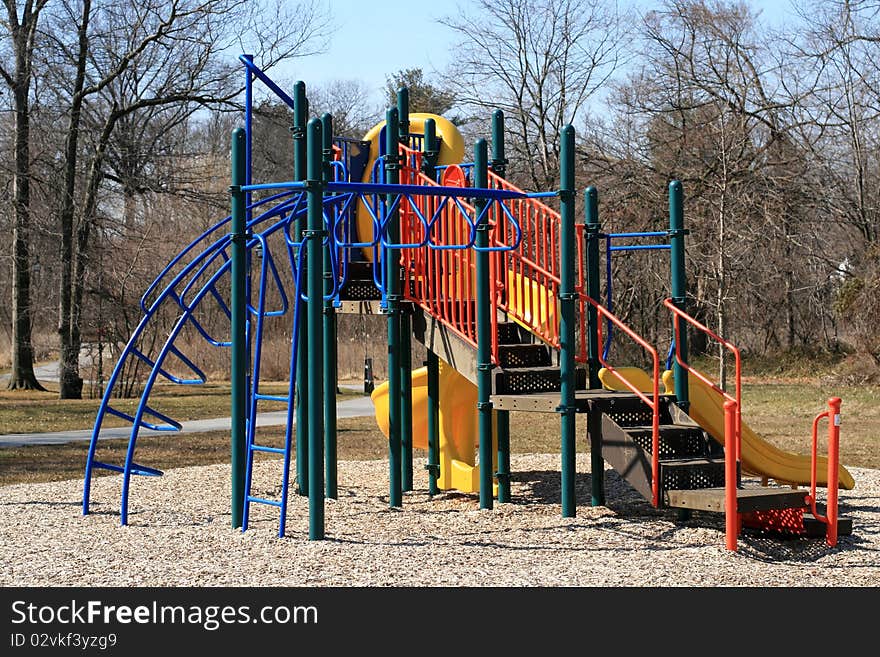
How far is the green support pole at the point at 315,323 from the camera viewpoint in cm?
714

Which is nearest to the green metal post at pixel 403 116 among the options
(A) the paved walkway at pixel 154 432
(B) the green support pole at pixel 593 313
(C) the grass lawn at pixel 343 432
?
(B) the green support pole at pixel 593 313

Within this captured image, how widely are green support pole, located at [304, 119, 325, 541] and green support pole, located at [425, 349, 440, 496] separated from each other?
8.23 ft

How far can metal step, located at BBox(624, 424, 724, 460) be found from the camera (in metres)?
7.82

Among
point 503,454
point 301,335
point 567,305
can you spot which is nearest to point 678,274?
point 567,305

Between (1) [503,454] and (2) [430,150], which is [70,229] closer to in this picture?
(2) [430,150]

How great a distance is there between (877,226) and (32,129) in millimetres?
19477

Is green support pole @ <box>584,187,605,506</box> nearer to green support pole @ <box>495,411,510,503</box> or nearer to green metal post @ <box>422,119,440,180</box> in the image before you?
green support pole @ <box>495,411,510,503</box>

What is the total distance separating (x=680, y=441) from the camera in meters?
7.95

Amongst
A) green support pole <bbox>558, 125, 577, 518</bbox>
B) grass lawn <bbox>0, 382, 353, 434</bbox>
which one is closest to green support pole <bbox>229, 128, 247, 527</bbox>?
green support pole <bbox>558, 125, 577, 518</bbox>

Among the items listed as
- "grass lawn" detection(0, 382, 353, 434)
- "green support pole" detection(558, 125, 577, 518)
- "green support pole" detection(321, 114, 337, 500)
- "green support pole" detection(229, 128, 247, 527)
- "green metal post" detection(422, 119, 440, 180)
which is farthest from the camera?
"grass lawn" detection(0, 382, 353, 434)

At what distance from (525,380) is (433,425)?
1575 mm

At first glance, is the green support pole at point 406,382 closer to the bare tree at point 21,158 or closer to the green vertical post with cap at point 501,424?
the green vertical post with cap at point 501,424

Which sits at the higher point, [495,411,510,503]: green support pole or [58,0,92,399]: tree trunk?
[58,0,92,399]: tree trunk

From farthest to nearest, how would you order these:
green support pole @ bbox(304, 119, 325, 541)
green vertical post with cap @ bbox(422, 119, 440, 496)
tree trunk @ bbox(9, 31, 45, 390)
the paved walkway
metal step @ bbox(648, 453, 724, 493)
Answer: tree trunk @ bbox(9, 31, 45, 390)
the paved walkway
green vertical post with cap @ bbox(422, 119, 440, 496)
metal step @ bbox(648, 453, 724, 493)
green support pole @ bbox(304, 119, 325, 541)
